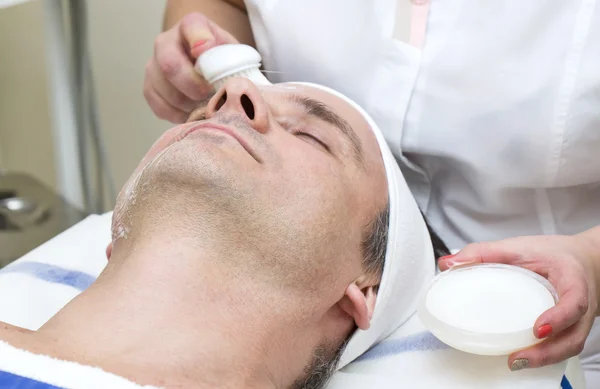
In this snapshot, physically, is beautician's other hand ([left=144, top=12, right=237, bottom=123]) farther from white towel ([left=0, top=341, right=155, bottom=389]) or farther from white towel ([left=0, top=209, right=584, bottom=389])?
white towel ([left=0, top=341, right=155, bottom=389])

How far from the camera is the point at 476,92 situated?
1.03 meters

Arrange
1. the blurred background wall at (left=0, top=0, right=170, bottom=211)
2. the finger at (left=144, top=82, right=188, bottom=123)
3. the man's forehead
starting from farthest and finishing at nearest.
→ 1. the blurred background wall at (left=0, top=0, right=170, bottom=211)
2. the finger at (left=144, top=82, right=188, bottom=123)
3. the man's forehead

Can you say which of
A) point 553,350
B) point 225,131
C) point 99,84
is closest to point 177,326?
point 225,131

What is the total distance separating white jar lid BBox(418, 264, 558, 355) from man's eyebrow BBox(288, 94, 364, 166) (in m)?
0.23

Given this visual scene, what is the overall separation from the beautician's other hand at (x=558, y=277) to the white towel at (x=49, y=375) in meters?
0.49

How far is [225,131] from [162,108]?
0.40 metres

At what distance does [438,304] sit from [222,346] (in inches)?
12.6

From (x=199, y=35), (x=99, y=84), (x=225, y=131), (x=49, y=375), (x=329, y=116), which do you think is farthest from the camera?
(x=99, y=84)

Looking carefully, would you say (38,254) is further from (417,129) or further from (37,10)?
(37,10)

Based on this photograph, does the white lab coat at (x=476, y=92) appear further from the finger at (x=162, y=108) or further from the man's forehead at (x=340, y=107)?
the finger at (x=162, y=108)

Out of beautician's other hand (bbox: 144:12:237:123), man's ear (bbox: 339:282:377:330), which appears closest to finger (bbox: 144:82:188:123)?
beautician's other hand (bbox: 144:12:237:123)

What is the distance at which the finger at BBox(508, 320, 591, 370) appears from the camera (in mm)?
833

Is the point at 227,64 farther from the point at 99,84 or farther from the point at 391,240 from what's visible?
the point at 99,84

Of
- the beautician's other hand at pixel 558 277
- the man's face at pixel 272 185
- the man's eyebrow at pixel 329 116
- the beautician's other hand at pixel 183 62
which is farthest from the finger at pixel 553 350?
the beautician's other hand at pixel 183 62
